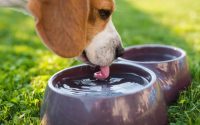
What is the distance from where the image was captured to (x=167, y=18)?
691cm

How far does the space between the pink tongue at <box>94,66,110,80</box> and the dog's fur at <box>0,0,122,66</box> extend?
0.35 feet

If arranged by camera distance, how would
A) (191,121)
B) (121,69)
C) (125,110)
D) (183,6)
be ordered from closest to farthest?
(125,110) → (191,121) → (121,69) → (183,6)

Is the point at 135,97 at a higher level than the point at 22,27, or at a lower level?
higher

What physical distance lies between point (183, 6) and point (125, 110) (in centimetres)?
551

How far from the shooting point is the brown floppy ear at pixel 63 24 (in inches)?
105

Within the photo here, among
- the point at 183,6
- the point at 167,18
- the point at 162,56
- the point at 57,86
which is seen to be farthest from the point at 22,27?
the point at 57,86

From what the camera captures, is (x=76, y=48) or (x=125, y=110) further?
(x=76, y=48)

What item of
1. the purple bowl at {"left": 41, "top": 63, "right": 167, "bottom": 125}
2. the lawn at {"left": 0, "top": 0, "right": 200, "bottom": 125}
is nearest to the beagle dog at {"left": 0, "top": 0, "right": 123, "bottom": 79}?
the purple bowl at {"left": 41, "top": 63, "right": 167, "bottom": 125}

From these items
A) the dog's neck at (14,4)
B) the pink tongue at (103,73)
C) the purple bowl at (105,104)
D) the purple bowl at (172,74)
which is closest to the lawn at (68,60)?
the purple bowl at (172,74)

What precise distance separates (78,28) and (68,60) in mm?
1497

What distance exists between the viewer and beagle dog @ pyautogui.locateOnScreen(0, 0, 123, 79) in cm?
267

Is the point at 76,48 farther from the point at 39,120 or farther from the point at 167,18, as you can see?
the point at 167,18

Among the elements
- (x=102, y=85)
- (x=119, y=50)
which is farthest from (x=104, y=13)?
(x=102, y=85)

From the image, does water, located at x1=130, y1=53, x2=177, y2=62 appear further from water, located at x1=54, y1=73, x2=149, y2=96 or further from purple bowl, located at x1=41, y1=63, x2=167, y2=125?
purple bowl, located at x1=41, y1=63, x2=167, y2=125
